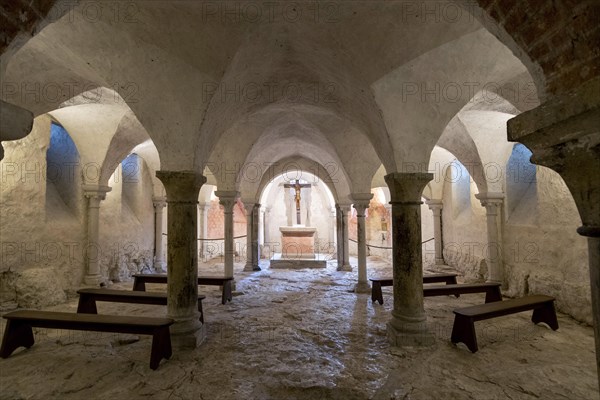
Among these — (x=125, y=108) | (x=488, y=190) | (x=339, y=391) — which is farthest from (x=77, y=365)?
(x=488, y=190)

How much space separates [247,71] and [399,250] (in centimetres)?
325

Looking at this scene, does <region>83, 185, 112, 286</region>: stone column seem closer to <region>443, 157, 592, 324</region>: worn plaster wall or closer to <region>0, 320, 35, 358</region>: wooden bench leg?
<region>0, 320, 35, 358</region>: wooden bench leg

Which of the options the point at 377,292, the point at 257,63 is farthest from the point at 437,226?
the point at 257,63

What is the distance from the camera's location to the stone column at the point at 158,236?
1072cm

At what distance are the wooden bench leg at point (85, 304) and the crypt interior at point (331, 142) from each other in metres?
0.63

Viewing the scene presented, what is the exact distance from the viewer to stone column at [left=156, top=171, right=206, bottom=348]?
4164mm

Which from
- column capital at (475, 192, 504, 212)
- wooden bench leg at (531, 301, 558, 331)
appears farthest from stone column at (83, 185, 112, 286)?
column capital at (475, 192, 504, 212)

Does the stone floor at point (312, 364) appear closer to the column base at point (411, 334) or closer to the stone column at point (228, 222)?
the column base at point (411, 334)

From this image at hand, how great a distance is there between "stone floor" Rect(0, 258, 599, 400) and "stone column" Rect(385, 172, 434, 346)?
0.25m

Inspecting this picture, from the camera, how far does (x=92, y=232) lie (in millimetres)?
7633

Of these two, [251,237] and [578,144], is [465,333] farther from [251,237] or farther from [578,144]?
[251,237]

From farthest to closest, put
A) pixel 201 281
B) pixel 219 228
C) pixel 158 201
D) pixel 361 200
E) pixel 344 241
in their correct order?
pixel 219 228 < pixel 158 201 < pixel 344 241 < pixel 361 200 < pixel 201 281

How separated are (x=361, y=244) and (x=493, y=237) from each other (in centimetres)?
317

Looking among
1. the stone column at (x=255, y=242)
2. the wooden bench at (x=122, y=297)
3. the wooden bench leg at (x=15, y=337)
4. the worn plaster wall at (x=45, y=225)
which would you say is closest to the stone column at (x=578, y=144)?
the wooden bench at (x=122, y=297)
